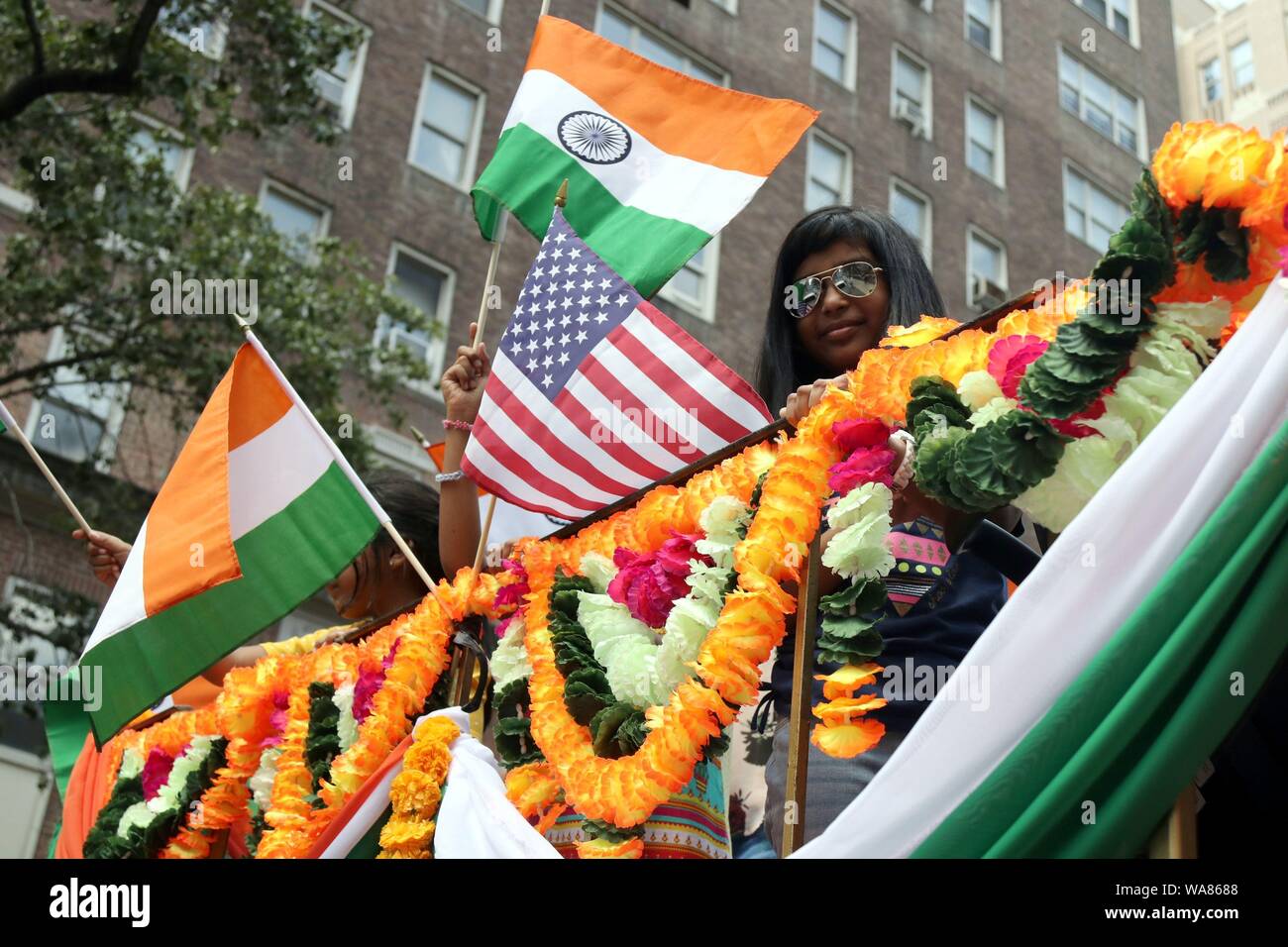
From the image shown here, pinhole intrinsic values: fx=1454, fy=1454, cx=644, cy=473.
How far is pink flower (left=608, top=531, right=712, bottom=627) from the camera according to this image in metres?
3.49

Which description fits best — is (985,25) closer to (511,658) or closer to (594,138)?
(594,138)

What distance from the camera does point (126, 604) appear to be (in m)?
4.58

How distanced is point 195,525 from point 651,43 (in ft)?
60.9

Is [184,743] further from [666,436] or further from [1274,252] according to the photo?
[1274,252]

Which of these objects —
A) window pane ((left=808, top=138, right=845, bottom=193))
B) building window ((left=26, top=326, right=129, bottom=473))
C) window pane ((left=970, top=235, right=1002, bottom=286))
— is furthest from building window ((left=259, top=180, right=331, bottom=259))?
window pane ((left=970, top=235, right=1002, bottom=286))

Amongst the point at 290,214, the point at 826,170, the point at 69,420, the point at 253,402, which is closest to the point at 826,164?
the point at 826,170

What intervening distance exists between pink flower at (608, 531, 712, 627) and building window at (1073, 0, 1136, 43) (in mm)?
27355

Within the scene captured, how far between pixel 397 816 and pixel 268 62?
837 centimetres

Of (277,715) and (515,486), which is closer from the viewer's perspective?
(515,486)

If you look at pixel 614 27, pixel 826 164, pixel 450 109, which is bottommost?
pixel 450 109

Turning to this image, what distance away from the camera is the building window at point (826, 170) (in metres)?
23.1

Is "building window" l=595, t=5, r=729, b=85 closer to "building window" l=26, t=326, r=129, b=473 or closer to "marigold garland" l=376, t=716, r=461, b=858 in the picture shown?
"building window" l=26, t=326, r=129, b=473
